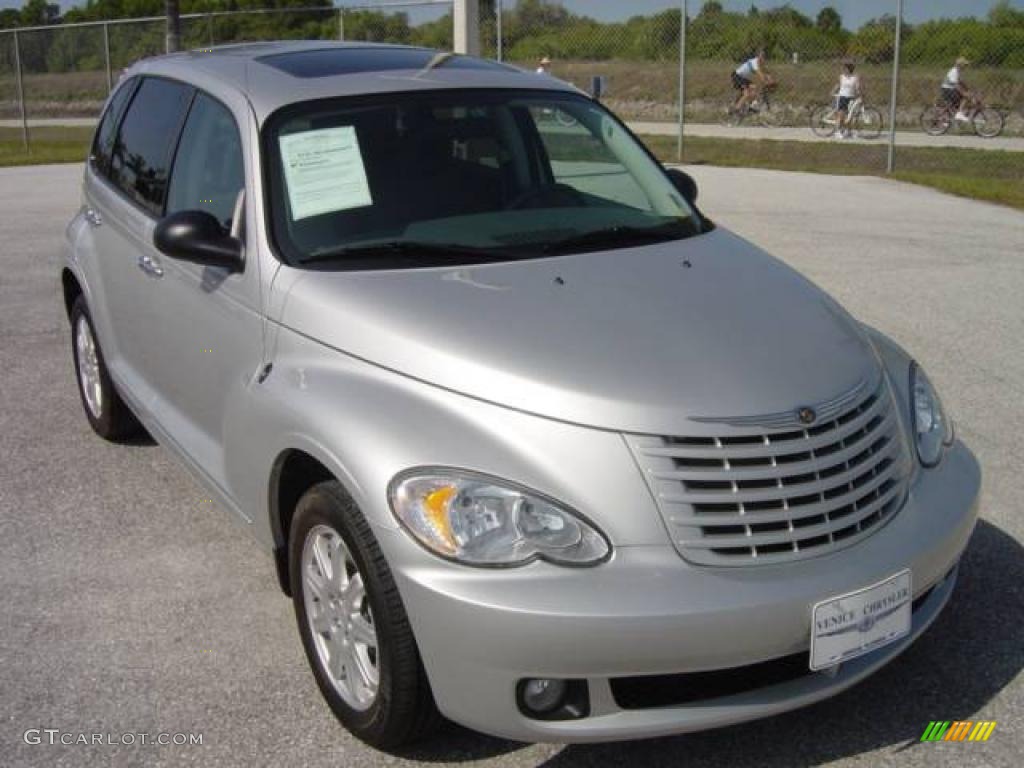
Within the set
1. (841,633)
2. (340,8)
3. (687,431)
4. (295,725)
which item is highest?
(340,8)

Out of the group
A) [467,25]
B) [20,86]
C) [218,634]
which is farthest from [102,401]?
[20,86]

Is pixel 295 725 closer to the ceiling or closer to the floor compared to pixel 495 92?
closer to the floor

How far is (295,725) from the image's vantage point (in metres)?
3.31

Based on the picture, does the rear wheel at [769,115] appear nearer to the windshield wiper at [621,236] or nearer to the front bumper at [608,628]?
the windshield wiper at [621,236]

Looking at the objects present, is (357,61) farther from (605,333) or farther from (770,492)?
(770,492)

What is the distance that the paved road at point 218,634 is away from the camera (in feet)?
10.4

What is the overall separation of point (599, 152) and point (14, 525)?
2742mm

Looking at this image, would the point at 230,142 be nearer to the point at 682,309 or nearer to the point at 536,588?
the point at 682,309

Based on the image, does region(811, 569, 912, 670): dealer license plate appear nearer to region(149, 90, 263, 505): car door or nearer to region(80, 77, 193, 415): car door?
region(149, 90, 263, 505): car door

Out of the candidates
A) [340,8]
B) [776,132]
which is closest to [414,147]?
[340,8]

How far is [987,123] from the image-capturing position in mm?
22375

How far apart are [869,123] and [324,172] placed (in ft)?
68.9

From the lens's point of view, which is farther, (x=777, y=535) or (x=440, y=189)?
(x=440, y=189)

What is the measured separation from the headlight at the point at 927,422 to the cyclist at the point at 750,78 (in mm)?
20247
